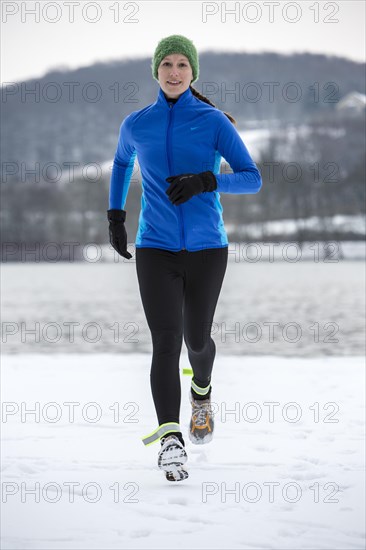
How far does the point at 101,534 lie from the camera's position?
2271 mm

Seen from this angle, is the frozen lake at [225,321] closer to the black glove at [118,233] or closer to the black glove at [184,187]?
the black glove at [118,233]

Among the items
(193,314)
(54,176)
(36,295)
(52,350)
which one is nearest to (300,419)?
(193,314)

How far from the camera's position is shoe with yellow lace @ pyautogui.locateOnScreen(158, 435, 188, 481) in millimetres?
2725

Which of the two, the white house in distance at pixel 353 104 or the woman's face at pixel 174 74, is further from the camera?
the white house in distance at pixel 353 104

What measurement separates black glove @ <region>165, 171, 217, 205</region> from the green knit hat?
0.61 metres

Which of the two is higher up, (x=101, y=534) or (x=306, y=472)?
(x=101, y=534)

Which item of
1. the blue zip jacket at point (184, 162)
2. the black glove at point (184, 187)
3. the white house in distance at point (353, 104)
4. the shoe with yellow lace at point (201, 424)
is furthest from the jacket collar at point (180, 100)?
the white house in distance at point (353, 104)

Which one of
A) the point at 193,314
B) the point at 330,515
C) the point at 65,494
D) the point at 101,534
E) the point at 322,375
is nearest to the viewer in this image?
the point at 101,534

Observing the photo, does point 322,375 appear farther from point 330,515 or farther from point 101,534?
point 101,534

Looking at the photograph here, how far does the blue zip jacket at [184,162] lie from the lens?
283cm

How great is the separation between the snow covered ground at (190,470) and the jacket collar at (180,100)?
1.63m

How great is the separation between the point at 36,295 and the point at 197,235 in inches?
783

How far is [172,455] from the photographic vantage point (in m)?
2.73

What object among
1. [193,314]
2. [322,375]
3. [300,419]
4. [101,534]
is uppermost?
[193,314]
